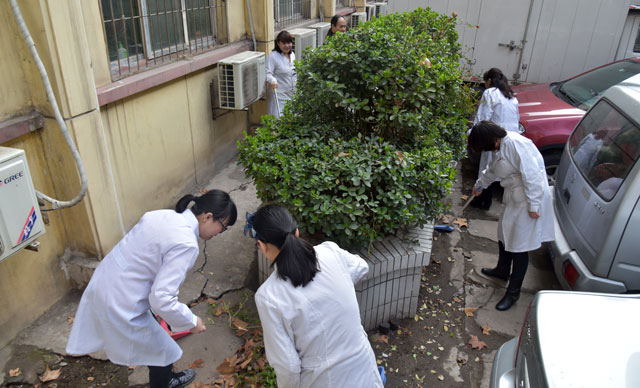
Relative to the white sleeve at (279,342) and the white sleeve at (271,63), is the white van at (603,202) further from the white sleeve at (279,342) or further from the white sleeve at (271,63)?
the white sleeve at (271,63)

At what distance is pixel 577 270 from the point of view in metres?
3.80

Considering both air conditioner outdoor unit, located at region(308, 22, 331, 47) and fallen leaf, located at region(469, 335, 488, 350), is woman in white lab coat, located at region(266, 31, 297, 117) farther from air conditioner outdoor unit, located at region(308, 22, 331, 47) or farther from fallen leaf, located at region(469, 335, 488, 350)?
fallen leaf, located at region(469, 335, 488, 350)

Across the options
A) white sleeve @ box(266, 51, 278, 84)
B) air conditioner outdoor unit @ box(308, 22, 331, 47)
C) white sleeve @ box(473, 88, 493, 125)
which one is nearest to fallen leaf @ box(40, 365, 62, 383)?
white sleeve @ box(266, 51, 278, 84)

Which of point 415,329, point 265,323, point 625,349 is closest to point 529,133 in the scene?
point 415,329

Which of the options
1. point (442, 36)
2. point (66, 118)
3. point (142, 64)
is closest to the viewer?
point (66, 118)

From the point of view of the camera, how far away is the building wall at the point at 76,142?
129 inches

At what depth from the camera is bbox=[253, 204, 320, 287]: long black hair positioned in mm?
2041

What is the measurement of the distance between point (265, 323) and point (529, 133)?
18.0 ft

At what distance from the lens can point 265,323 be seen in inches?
82.2

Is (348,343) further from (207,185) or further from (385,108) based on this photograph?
(207,185)

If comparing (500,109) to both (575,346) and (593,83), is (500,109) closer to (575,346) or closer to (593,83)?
(593,83)

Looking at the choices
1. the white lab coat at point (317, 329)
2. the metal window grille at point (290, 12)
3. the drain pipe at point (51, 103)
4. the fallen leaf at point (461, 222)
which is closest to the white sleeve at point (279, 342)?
the white lab coat at point (317, 329)

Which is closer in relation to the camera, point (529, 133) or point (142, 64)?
Result: point (142, 64)

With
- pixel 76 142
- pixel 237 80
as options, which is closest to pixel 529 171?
pixel 76 142
